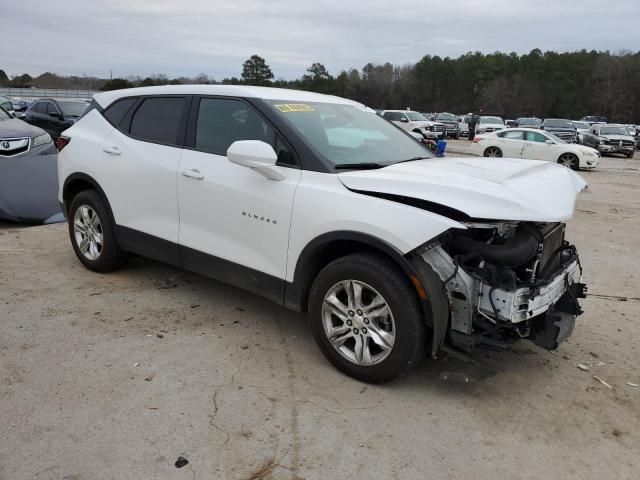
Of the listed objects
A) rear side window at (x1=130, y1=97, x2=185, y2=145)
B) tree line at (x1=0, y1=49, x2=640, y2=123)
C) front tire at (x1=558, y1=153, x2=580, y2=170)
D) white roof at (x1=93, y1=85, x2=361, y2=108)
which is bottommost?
front tire at (x1=558, y1=153, x2=580, y2=170)

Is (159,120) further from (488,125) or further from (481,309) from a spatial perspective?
(488,125)

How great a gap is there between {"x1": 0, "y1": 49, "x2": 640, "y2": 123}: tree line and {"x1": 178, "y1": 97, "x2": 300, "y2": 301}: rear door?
66.3 metres

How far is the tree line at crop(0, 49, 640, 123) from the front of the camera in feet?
265

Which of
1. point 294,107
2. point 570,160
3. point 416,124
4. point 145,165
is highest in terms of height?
point 294,107

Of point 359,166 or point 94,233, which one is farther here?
point 94,233

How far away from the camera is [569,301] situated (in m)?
3.67

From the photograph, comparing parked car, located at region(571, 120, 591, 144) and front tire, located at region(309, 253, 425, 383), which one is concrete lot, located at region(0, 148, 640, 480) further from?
parked car, located at region(571, 120, 591, 144)

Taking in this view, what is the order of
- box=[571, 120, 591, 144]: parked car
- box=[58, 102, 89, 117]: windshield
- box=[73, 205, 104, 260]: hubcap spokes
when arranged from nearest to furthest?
1. box=[73, 205, 104, 260]: hubcap spokes
2. box=[58, 102, 89, 117]: windshield
3. box=[571, 120, 591, 144]: parked car

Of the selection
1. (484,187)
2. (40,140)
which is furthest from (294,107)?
(40,140)

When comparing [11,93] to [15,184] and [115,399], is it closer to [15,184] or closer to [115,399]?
[15,184]

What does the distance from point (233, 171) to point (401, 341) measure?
1710 millimetres

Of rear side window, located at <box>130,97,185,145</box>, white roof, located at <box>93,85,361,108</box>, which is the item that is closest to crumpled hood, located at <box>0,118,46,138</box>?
white roof, located at <box>93,85,361,108</box>

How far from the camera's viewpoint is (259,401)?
320 centimetres

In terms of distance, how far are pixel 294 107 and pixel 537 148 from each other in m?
17.0
